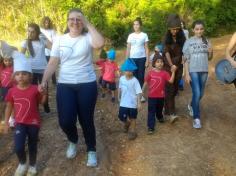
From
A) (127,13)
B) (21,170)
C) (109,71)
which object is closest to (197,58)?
(109,71)

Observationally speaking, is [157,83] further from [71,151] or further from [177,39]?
[71,151]

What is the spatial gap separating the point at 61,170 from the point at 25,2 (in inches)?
558

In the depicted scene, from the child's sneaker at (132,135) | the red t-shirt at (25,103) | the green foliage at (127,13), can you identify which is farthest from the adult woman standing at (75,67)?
the green foliage at (127,13)

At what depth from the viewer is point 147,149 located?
816 centimetres

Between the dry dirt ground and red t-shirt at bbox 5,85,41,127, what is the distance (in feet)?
2.93

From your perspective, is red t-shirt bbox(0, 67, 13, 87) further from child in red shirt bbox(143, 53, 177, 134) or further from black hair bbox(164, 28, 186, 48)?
black hair bbox(164, 28, 186, 48)

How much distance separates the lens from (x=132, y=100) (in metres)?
8.43

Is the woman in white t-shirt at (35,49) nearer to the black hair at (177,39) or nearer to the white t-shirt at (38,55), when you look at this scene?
the white t-shirt at (38,55)

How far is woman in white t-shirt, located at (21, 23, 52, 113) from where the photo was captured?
9.12 m

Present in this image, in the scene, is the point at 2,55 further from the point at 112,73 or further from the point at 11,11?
the point at 11,11

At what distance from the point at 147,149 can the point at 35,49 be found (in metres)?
2.87

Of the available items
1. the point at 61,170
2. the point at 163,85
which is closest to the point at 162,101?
the point at 163,85

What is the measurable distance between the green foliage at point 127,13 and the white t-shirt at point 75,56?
446 inches

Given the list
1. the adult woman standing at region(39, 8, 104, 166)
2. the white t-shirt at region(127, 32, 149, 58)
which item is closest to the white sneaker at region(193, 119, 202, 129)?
the white t-shirt at region(127, 32, 149, 58)
